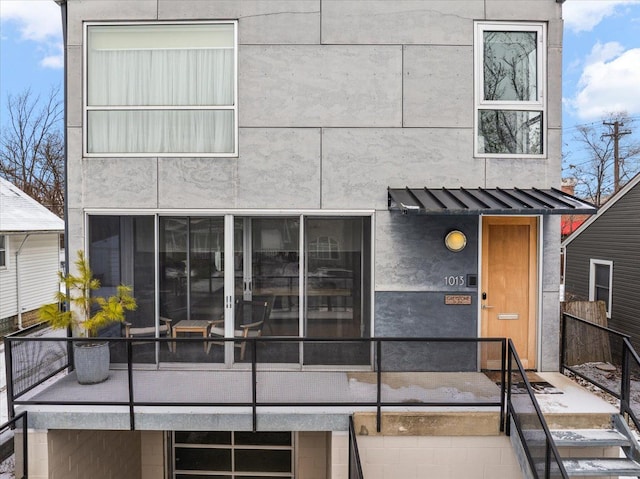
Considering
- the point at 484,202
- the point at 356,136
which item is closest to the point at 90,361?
the point at 356,136

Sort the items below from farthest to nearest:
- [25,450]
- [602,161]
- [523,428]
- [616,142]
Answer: [602,161] → [616,142] → [25,450] → [523,428]

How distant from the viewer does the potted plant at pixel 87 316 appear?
5.96m

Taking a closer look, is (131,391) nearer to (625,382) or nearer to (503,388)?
(503,388)

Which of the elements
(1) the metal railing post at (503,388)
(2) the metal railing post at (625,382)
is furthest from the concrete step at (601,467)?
(1) the metal railing post at (503,388)

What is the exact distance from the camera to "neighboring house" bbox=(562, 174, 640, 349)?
11.2 metres

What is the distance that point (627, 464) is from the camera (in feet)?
16.1

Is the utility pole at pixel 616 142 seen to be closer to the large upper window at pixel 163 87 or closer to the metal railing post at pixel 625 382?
the metal railing post at pixel 625 382

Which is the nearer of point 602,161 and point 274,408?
point 274,408

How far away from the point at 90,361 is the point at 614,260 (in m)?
12.2

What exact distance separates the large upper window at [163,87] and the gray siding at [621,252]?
10061mm

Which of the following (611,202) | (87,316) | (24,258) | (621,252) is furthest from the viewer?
(24,258)

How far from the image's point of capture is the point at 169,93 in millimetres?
6664

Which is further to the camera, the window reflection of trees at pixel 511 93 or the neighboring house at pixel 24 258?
the neighboring house at pixel 24 258

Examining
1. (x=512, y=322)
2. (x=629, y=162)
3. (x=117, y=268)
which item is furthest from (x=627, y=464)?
(x=629, y=162)
